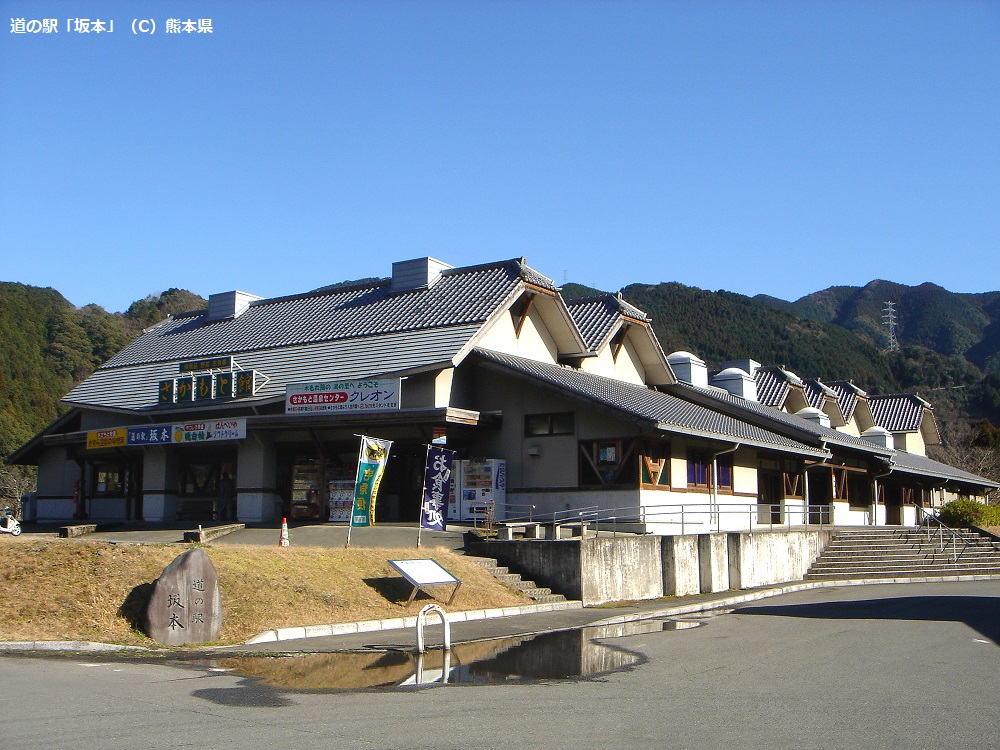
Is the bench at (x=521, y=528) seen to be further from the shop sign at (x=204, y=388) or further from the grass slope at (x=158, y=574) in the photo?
the shop sign at (x=204, y=388)

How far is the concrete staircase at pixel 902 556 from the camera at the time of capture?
2744cm

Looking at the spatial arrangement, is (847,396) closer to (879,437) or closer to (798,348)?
(879,437)

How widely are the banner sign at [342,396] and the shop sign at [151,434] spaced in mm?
4018

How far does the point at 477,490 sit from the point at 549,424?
2539 mm

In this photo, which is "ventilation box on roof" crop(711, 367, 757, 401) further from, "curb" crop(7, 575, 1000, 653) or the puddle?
the puddle

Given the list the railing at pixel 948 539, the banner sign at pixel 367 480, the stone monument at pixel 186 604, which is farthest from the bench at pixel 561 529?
the railing at pixel 948 539

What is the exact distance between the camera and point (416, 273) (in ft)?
104

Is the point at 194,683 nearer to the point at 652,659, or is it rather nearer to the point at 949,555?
the point at 652,659

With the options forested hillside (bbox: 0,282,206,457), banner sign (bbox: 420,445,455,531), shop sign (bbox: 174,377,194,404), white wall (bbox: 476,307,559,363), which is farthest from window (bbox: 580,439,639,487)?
forested hillside (bbox: 0,282,206,457)

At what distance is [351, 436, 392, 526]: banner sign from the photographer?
19250 millimetres

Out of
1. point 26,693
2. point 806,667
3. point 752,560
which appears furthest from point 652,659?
point 752,560

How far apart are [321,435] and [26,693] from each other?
17642 millimetres

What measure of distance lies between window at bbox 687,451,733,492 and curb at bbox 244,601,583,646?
944 centimetres

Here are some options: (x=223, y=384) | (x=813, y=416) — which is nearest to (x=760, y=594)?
(x=223, y=384)
